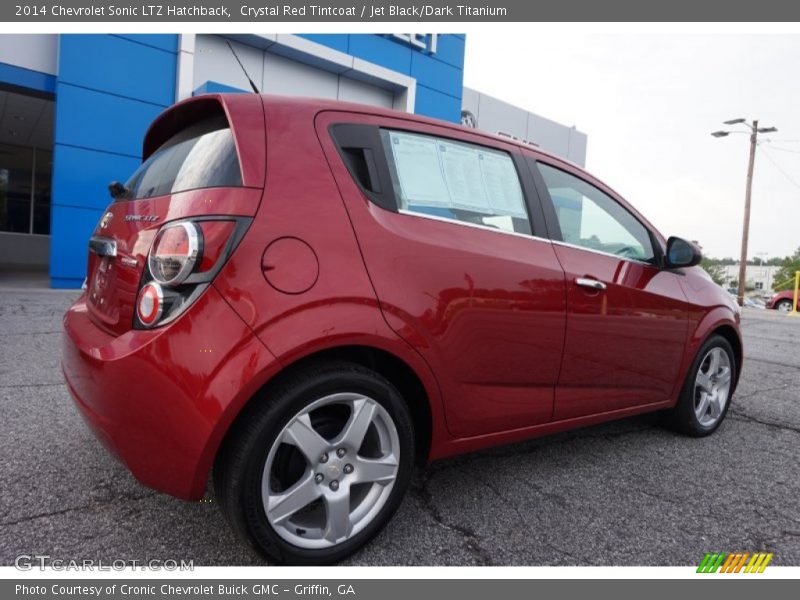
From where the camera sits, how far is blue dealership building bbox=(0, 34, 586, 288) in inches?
384

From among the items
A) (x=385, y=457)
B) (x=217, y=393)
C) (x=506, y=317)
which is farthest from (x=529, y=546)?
(x=217, y=393)

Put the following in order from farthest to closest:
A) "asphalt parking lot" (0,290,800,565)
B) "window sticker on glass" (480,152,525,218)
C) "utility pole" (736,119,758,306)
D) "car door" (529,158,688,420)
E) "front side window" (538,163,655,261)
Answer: "utility pole" (736,119,758,306) < "front side window" (538,163,655,261) < "car door" (529,158,688,420) < "window sticker on glass" (480,152,525,218) < "asphalt parking lot" (0,290,800,565)

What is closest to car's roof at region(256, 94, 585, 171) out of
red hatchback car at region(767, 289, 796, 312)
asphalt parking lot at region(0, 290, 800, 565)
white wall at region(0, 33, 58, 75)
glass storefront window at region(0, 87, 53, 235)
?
asphalt parking lot at region(0, 290, 800, 565)

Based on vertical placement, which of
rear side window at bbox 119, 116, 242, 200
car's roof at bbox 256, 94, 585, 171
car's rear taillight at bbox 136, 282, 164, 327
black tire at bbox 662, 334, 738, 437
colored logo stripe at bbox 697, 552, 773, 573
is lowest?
colored logo stripe at bbox 697, 552, 773, 573

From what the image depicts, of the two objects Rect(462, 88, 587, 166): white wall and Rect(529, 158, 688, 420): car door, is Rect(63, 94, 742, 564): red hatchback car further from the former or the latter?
Rect(462, 88, 587, 166): white wall

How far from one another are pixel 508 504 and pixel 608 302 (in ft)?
3.54

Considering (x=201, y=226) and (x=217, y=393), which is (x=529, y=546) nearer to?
(x=217, y=393)

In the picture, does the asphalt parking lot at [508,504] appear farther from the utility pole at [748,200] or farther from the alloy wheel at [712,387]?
the utility pole at [748,200]

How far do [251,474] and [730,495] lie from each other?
2284 millimetres

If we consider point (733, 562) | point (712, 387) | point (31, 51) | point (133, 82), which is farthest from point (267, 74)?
point (733, 562)

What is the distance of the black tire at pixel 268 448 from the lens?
166cm

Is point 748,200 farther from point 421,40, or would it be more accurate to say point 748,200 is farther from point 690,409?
point 690,409

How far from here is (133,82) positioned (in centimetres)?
1025

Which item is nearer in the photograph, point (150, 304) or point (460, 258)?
point (150, 304)
